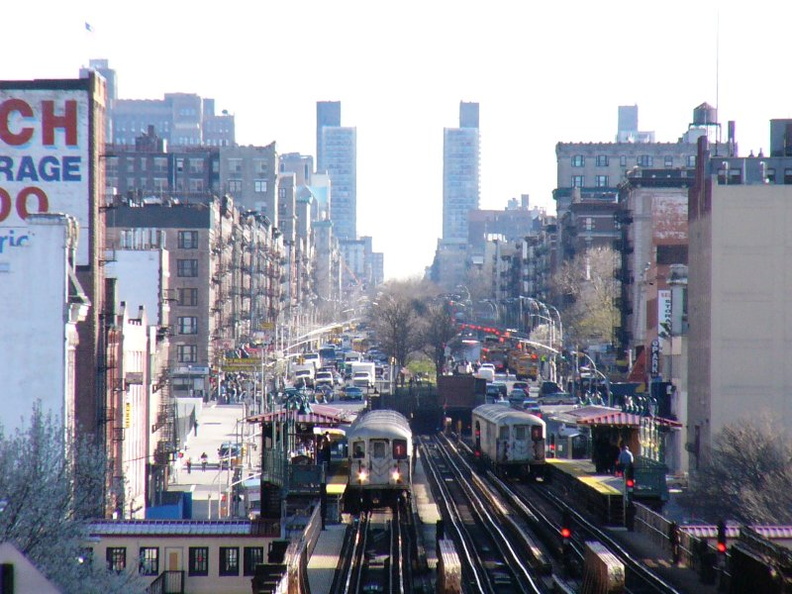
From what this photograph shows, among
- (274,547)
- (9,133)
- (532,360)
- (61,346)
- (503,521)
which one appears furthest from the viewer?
(532,360)

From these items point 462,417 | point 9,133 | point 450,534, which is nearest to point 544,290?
point 462,417

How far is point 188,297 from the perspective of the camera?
103688 mm

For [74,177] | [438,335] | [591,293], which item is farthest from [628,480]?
[438,335]

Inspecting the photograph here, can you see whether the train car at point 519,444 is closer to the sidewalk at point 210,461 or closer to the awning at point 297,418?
the awning at point 297,418

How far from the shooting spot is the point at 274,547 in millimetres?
31984

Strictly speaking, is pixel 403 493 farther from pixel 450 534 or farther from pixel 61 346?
pixel 61 346

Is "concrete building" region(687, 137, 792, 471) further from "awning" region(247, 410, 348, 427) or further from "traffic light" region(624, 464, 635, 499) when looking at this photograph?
"traffic light" region(624, 464, 635, 499)

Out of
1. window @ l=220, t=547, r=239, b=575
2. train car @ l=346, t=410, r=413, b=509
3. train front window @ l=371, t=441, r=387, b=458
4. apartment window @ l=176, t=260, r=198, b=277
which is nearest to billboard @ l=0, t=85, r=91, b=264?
window @ l=220, t=547, r=239, b=575

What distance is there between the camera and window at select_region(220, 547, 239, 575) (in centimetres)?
4328

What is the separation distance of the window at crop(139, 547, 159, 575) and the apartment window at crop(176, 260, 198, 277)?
6190cm

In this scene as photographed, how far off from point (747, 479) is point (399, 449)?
12.0 meters

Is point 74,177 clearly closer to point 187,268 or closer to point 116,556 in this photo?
point 116,556

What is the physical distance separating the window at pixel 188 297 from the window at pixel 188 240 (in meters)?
3.37

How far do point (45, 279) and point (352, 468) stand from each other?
1334 cm
